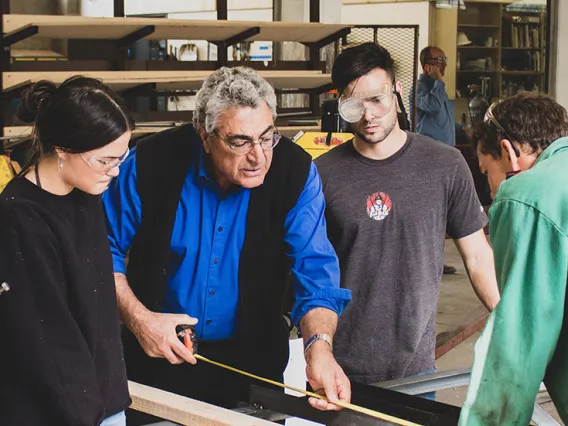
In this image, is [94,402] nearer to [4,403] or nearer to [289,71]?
[4,403]

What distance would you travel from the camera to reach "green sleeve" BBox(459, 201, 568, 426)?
4.81 ft

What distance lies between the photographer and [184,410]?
2133 mm

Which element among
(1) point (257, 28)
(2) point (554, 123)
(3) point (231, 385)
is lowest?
(3) point (231, 385)

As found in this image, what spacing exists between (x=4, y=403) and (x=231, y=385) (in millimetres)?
887

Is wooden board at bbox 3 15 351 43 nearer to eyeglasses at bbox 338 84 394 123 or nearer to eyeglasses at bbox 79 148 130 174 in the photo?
eyeglasses at bbox 338 84 394 123

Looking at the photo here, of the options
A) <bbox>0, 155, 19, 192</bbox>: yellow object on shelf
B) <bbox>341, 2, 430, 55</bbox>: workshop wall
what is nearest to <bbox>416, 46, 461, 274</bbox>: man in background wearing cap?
<bbox>341, 2, 430, 55</bbox>: workshop wall

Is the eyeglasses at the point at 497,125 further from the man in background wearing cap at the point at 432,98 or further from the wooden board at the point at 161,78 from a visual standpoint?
the man in background wearing cap at the point at 432,98

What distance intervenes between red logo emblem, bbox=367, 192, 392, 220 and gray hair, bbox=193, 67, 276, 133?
18.6 inches

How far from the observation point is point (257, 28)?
7035mm

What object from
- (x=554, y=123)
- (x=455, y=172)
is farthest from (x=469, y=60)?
(x=554, y=123)

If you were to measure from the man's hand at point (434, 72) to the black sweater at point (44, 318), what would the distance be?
6767 mm

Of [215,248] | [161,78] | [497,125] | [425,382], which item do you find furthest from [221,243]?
[161,78]

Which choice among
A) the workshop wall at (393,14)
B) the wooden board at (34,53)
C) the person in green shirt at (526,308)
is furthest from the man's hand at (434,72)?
the person in green shirt at (526,308)

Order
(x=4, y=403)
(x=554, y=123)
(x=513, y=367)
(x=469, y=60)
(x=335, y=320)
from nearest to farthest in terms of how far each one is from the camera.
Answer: (x=513, y=367) < (x=4, y=403) < (x=554, y=123) < (x=335, y=320) < (x=469, y=60)
